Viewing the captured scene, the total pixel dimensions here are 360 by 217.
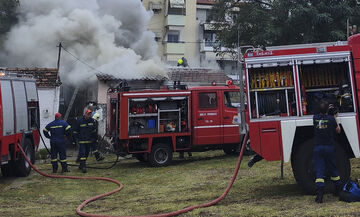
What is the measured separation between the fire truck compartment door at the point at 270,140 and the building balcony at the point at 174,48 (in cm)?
3040

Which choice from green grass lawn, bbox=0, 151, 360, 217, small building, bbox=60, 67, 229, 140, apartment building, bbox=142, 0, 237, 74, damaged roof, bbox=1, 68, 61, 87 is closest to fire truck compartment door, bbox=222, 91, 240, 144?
green grass lawn, bbox=0, 151, 360, 217

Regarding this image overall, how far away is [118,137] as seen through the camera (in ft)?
40.2

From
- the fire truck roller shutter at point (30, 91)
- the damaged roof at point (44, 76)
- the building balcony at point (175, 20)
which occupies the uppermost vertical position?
the building balcony at point (175, 20)

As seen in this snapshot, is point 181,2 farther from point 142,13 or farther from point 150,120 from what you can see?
point 150,120

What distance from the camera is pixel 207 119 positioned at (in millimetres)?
12742

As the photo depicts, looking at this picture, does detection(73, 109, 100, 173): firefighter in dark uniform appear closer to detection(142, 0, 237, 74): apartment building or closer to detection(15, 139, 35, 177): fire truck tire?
detection(15, 139, 35, 177): fire truck tire

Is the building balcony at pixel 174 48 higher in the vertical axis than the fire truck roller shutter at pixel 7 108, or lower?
higher

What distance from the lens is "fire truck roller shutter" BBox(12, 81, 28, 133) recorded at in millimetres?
10523

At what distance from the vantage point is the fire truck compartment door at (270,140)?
733 cm

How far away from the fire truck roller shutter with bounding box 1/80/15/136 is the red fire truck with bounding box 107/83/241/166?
3.00 m

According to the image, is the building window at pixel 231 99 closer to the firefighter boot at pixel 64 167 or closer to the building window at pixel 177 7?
the firefighter boot at pixel 64 167

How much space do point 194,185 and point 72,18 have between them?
53.5 ft

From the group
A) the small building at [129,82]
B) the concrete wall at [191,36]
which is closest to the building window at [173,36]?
the concrete wall at [191,36]

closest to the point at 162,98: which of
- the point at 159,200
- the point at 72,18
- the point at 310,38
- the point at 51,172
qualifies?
the point at 51,172
